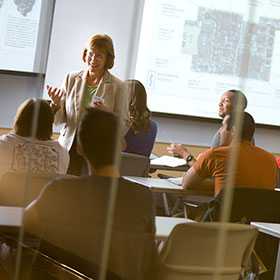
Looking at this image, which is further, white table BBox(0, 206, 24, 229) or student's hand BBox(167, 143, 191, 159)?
white table BBox(0, 206, 24, 229)

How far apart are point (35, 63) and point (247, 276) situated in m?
0.40

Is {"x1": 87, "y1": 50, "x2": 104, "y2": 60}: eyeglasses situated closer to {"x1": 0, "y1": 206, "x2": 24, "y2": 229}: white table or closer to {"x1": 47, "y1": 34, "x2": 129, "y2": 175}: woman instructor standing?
{"x1": 47, "y1": 34, "x2": 129, "y2": 175}: woman instructor standing

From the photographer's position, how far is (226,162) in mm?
571

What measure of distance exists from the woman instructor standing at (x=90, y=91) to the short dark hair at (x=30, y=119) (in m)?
0.05

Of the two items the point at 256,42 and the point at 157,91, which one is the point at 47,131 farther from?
the point at 256,42

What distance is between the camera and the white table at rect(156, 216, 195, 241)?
23.0 inches

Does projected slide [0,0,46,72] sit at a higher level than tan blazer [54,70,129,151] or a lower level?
higher

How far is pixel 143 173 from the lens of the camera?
593 mm

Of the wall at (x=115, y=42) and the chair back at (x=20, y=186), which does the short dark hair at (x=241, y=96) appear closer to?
the wall at (x=115, y=42)

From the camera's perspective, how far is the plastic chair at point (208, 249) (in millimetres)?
562

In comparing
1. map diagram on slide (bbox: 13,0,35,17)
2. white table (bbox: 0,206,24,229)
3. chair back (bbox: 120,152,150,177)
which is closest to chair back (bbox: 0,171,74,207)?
white table (bbox: 0,206,24,229)

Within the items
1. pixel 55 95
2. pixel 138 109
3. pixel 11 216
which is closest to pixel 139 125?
pixel 138 109

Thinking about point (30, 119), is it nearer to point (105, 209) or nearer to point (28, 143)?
point (28, 143)

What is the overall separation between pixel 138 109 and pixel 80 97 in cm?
8
